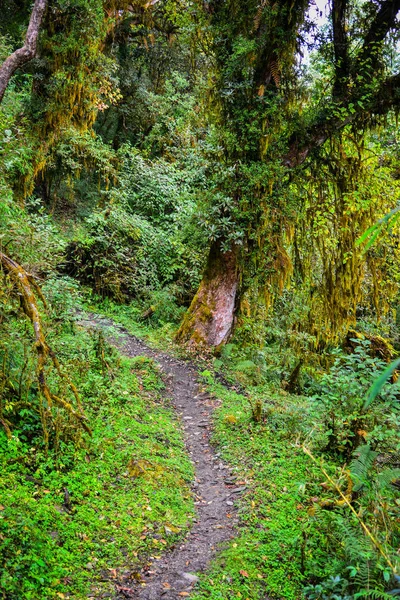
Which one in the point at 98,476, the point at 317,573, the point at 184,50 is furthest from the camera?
the point at 184,50

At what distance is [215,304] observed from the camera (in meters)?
9.98

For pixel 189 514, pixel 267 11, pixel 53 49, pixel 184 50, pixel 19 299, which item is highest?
pixel 184 50

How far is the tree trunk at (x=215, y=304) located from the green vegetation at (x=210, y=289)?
5 cm

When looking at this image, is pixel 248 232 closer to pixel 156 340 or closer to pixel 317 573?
pixel 156 340

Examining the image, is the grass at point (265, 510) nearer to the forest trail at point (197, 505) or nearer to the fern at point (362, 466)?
the forest trail at point (197, 505)

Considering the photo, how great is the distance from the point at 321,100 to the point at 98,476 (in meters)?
8.83

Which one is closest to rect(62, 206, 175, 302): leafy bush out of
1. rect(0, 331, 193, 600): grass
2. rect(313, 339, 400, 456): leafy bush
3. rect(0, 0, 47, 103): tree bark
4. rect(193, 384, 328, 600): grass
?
rect(0, 0, 47, 103): tree bark

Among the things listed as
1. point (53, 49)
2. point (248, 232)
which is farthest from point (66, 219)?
point (248, 232)

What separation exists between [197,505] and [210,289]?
5721mm

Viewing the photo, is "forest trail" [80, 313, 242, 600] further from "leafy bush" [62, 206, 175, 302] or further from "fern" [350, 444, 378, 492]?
"leafy bush" [62, 206, 175, 302]

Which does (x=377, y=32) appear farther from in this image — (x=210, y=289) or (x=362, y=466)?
(x=362, y=466)

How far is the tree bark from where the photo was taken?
690 cm

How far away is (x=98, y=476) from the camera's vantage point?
472cm

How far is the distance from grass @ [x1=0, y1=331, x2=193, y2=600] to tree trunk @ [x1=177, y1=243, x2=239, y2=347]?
11.9 feet
